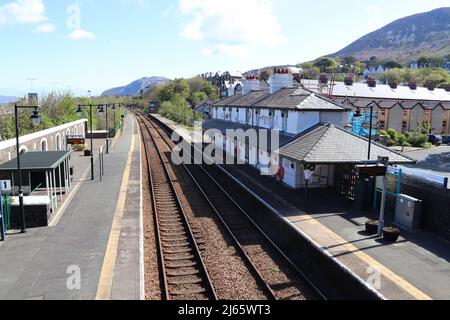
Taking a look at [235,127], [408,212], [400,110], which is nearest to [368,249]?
[408,212]

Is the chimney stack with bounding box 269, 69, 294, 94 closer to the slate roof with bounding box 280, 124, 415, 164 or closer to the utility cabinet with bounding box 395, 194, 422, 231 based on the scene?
the slate roof with bounding box 280, 124, 415, 164

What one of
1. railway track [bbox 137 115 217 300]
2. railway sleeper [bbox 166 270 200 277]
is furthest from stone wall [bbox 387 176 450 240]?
railway sleeper [bbox 166 270 200 277]

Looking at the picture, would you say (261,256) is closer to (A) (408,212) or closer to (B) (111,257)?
(B) (111,257)

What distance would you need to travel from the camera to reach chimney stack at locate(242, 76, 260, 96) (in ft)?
137

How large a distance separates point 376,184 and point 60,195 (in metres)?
14.6

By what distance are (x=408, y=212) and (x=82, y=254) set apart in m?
11.5

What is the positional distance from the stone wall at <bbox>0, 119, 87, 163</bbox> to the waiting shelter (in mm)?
1617

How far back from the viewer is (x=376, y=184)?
1814cm

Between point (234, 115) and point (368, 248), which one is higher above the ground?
point (234, 115)

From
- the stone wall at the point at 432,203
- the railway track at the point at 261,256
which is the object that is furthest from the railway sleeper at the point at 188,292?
the stone wall at the point at 432,203

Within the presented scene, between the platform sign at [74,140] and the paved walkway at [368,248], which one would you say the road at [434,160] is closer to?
the paved walkway at [368,248]

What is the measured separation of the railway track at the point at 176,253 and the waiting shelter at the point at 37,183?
14.3 ft

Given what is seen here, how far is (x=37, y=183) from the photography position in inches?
822
